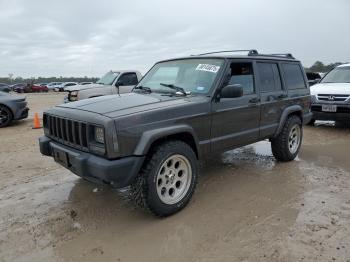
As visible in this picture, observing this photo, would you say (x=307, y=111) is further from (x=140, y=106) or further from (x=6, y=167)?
(x=6, y=167)

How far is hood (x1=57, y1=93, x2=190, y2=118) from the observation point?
3.99 m

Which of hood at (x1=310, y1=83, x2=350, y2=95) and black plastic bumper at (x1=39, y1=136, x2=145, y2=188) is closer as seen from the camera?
black plastic bumper at (x1=39, y1=136, x2=145, y2=188)

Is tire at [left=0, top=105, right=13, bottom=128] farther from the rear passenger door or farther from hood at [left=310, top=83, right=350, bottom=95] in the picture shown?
hood at [left=310, top=83, right=350, bottom=95]

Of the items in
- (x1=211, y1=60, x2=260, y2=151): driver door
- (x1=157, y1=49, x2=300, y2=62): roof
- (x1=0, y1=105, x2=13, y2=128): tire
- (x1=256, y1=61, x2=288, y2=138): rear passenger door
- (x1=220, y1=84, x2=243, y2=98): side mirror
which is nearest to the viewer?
(x1=220, y1=84, x2=243, y2=98): side mirror

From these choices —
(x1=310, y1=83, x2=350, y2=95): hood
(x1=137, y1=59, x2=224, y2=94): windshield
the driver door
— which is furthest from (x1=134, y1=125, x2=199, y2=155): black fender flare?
(x1=310, y1=83, x2=350, y2=95): hood

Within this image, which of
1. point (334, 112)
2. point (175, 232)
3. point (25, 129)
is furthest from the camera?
point (25, 129)

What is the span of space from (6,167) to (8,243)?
3122mm

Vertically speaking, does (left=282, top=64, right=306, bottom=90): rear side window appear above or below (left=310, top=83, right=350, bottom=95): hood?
above

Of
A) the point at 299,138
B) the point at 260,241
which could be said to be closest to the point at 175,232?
the point at 260,241

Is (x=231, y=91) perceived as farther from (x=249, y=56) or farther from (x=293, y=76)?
(x=293, y=76)

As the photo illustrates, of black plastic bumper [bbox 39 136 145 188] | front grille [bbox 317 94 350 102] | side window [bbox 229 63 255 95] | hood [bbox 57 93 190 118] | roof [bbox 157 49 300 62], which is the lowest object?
black plastic bumper [bbox 39 136 145 188]

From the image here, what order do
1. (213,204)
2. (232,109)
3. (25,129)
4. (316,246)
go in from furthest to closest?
(25,129) → (232,109) → (213,204) → (316,246)

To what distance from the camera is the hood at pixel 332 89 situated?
9.48 metres

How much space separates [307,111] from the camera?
6.97m
